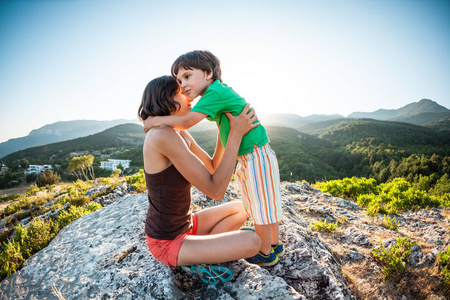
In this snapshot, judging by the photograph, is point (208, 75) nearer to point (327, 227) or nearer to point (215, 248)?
point (215, 248)

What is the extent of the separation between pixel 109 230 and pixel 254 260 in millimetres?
2193

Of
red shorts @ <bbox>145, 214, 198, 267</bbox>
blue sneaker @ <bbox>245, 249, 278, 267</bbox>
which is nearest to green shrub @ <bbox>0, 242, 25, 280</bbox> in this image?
red shorts @ <bbox>145, 214, 198, 267</bbox>

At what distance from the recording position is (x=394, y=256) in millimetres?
2506

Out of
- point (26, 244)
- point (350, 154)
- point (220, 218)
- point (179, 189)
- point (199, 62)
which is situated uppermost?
point (199, 62)

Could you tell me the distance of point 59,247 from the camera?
2625mm

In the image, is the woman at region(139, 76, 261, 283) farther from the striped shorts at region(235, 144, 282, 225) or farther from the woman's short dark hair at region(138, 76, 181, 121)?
the striped shorts at region(235, 144, 282, 225)

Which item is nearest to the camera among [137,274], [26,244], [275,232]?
[137,274]

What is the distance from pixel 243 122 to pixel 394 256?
2684mm

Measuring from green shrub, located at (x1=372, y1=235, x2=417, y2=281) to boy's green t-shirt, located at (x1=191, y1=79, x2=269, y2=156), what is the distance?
7.57ft

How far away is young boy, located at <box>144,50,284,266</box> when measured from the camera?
191 cm

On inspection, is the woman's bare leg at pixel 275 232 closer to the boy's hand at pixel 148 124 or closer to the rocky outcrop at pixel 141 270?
the rocky outcrop at pixel 141 270

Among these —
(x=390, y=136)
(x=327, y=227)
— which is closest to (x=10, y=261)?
(x=327, y=227)

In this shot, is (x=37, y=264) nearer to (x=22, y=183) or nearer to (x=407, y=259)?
(x=407, y=259)

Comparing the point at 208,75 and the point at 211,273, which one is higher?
the point at 208,75
